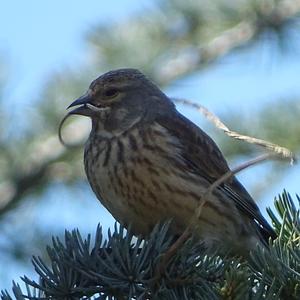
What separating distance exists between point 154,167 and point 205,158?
0.50 m

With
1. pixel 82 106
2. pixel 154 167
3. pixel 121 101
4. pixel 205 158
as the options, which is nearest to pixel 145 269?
pixel 154 167

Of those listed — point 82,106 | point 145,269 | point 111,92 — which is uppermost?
point 111,92

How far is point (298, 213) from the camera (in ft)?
13.4

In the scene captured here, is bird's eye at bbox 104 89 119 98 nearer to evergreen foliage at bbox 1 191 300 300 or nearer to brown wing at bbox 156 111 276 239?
brown wing at bbox 156 111 276 239

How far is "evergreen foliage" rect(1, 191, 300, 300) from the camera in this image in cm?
381

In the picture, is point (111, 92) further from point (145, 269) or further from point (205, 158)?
point (145, 269)

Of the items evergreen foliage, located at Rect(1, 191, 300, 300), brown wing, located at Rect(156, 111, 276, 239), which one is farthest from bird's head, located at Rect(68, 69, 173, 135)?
evergreen foliage, located at Rect(1, 191, 300, 300)

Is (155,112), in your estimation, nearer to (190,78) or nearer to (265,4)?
(190,78)

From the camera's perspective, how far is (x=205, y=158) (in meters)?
5.89

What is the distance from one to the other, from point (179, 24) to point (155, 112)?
Result: 0.55 metres

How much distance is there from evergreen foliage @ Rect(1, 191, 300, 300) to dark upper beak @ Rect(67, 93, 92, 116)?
150 centimetres

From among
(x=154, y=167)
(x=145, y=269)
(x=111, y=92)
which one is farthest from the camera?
(x=111, y=92)

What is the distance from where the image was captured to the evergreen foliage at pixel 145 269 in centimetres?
381

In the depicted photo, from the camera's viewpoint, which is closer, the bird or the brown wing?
the bird
